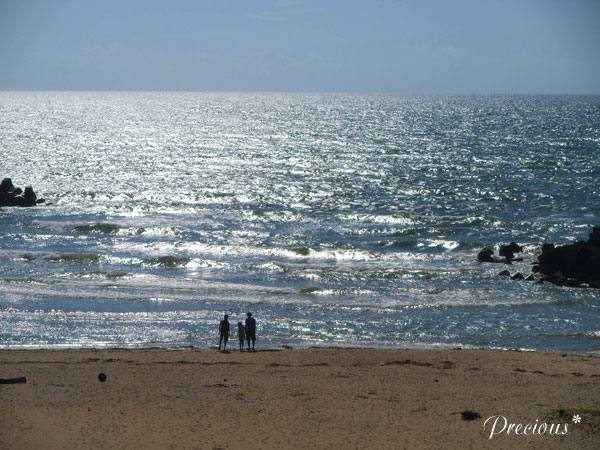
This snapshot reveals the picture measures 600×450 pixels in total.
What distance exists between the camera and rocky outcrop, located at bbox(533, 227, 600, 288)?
105 feet

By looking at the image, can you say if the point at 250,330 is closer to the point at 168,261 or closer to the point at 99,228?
the point at 168,261

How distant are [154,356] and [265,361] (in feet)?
12.2

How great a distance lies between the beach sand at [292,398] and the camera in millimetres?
13523

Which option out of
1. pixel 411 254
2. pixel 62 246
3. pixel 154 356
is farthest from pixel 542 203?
pixel 154 356

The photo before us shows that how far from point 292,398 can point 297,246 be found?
24011 millimetres

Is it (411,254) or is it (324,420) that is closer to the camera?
(324,420)

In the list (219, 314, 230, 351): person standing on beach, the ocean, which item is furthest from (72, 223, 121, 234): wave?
(219, 314, 230, 351): person standing on beach

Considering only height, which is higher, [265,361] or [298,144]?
[298,144]

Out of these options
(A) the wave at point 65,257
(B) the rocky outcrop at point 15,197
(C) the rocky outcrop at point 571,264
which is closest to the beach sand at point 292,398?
(C) the rocky outcrop at point 571,264

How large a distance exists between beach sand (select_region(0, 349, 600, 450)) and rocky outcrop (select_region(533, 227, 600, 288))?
36.3ft

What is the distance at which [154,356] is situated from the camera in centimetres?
2136

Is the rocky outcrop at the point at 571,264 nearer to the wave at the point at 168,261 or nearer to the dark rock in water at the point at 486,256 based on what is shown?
the dark rock in water at the point at 486,256

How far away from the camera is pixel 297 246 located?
132 feet

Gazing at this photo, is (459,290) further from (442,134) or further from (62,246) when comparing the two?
(442,134)
